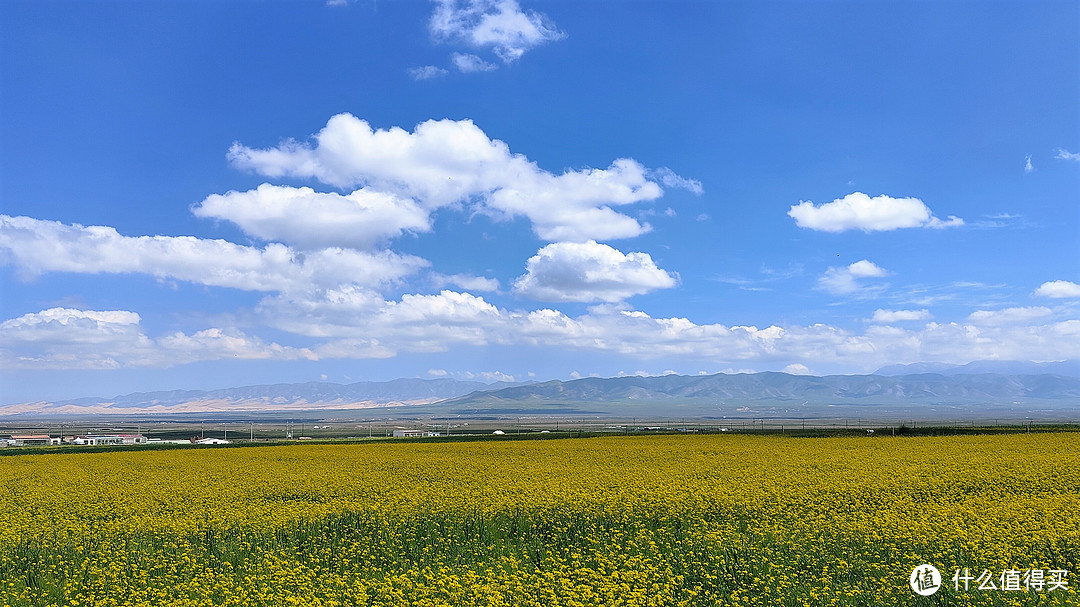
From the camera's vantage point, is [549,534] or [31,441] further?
[31,441]

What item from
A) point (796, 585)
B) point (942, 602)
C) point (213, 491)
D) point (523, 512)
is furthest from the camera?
point (213, 491)

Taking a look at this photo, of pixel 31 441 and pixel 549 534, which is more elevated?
pixel 549 534

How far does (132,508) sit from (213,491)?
11.4 feet

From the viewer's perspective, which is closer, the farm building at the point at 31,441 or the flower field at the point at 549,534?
the flower field at the point at 549,534

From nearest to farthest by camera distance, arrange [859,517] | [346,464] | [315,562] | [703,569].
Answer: [703,569]
[315,562]
[859,517]
[346,464]

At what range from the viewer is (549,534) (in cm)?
1744

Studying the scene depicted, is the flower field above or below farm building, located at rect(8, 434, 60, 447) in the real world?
above

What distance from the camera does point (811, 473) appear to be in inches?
987

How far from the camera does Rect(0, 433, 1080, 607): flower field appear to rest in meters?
12.0

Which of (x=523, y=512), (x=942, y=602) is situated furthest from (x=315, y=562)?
(x=942, y=602)

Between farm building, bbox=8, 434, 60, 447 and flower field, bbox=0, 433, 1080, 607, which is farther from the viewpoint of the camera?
farm building, bbox=8, 434, 60, 447

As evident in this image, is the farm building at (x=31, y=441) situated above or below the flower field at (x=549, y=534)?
below

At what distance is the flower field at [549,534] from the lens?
12023 millimetres

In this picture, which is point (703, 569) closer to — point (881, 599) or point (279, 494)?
point (881, 599)
